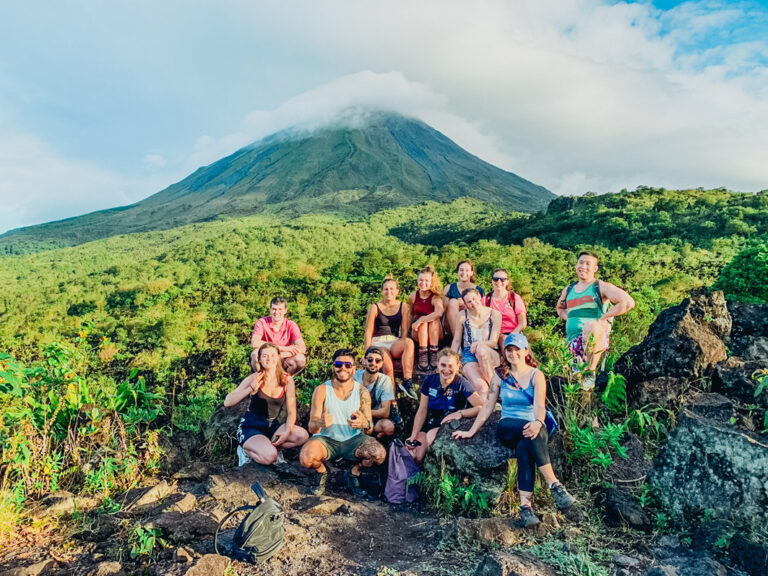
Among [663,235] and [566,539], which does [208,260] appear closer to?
[663,235]

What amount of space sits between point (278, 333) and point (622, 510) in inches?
140

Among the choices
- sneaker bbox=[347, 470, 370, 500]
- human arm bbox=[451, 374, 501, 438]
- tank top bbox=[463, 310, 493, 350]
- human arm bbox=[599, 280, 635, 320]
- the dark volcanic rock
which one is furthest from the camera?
tank top bbox=[463, 310, 493, 350]

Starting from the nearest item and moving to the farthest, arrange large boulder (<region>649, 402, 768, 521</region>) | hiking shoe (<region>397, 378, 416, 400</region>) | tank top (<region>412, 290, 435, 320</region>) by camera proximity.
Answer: large boulder (<region>649, 402, 768, 521</region>)
hiking shoe (<region>397, 378, 416, 400</region>)
tank top (<region>412, 290, 435, 320</region>)

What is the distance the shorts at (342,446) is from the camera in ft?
14.2

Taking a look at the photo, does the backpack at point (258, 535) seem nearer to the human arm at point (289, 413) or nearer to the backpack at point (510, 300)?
the human arm at point (289, 413)

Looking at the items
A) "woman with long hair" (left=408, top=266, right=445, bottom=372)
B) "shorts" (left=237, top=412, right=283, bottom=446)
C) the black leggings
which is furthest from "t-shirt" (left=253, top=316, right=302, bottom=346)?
the black leggings

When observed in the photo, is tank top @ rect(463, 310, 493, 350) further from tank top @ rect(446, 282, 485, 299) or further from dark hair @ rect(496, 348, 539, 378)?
dark hair @ rect(496, 348, 539, 378)

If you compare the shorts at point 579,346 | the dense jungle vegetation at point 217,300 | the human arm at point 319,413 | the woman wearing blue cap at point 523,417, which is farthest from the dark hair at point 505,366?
the human arm at point 319,413

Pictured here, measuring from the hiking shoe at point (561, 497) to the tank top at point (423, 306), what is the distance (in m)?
2.44

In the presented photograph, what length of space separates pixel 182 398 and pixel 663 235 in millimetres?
19056

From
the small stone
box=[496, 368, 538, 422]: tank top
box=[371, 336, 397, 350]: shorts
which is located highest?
box=[371, 336, 397, 350]: shorts

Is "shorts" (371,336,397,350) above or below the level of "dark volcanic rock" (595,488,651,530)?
above

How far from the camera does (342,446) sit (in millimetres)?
4355

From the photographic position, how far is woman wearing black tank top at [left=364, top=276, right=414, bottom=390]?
5.32 meters
